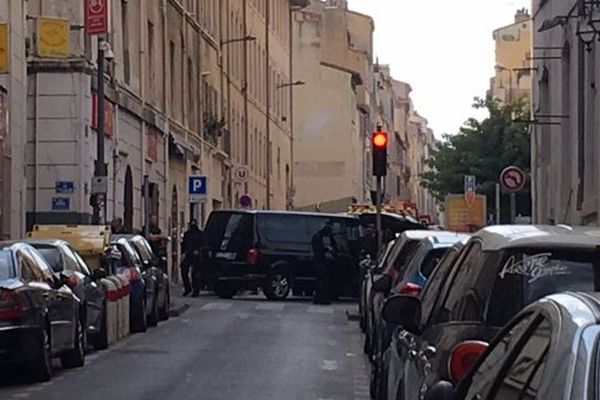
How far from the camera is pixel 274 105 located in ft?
247

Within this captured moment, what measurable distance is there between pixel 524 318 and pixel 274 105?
69797mm

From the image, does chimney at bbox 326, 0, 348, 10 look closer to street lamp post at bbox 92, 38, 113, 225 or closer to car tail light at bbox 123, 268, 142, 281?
street lamp post at bbox 92, 38, 113, 225

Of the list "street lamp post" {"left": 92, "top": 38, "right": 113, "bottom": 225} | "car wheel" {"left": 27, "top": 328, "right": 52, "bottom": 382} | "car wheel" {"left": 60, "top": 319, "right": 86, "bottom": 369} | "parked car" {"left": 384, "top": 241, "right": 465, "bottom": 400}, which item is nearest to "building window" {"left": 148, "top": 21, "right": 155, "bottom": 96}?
"street lamp post" {"left": 92, "top": 38, "right": 113, "bottom": 225}

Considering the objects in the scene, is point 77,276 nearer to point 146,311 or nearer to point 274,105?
point 146,311

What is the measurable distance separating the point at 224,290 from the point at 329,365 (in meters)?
17.3

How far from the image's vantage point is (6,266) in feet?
52.3

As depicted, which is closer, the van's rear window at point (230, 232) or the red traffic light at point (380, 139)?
the red traffic light at point (380, 139)

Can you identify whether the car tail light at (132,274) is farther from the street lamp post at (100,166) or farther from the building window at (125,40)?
the building window at (125,40)

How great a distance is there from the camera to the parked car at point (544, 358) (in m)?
4.41

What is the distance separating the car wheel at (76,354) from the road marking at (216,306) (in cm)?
1308

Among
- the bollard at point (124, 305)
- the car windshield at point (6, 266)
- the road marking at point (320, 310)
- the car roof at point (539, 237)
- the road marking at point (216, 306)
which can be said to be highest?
the car roof at point (539, 237)

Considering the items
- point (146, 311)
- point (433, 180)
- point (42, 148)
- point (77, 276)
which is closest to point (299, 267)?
point (42, 148)

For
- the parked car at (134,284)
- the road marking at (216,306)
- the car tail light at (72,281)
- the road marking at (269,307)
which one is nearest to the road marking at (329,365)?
the car tail light at (72,281)

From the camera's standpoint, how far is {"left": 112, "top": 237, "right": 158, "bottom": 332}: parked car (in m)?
24.2
